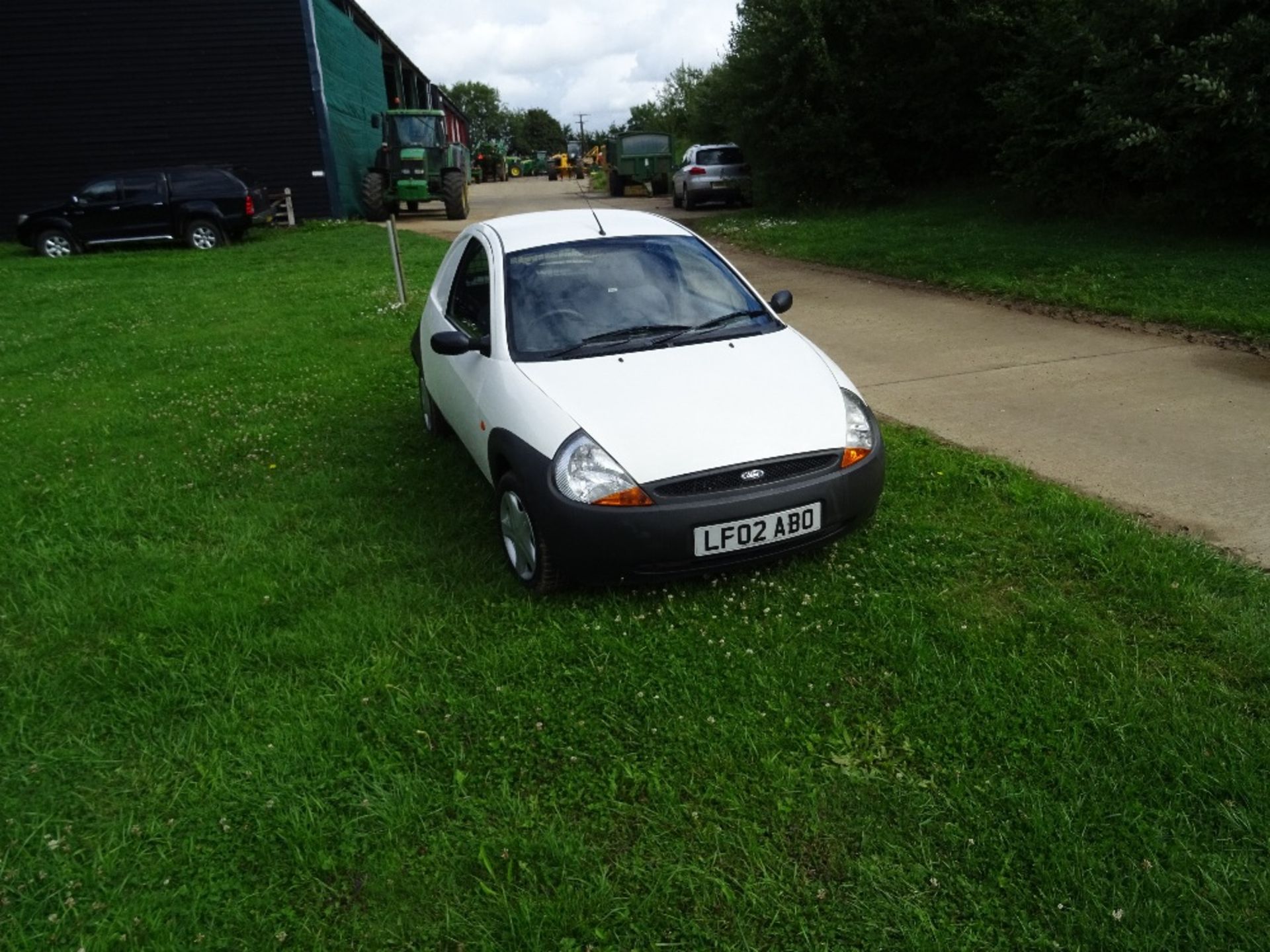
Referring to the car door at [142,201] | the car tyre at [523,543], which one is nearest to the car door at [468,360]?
the car tyre at [523,543]

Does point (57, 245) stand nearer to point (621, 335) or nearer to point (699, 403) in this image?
point (621, 335)

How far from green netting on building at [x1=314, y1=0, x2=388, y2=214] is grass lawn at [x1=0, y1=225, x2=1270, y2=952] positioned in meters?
22.0

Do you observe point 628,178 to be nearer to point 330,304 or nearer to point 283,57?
point 283,57

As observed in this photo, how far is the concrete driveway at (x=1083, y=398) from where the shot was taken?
4691 millimetres

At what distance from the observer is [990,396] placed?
6523 mm

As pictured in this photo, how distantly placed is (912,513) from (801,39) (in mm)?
16487

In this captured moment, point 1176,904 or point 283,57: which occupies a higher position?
point 283,57

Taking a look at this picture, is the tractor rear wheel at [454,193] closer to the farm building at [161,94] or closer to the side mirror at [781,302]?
the farm building at [161,94]

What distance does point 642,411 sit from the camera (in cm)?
391

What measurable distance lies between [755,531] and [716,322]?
1.37 meters

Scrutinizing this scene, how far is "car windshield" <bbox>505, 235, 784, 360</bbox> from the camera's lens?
177 inches

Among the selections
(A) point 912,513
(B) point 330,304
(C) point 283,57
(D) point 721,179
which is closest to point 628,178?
(D) point 721,179

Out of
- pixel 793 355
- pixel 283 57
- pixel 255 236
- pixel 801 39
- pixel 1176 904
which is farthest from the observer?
pixel 283 57

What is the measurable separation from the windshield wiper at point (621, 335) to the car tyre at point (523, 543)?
662 mm
